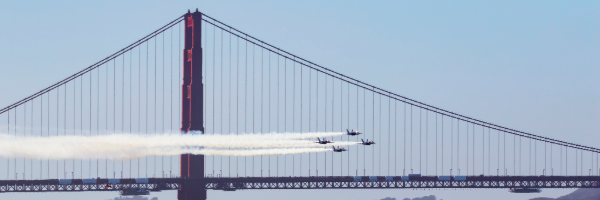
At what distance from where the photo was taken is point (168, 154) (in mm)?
188500

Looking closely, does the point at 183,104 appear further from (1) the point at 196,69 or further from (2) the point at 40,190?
(2) the point at 40,190

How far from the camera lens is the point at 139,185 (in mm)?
199375

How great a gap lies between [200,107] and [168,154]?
30.4ft

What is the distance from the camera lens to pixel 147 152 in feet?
619

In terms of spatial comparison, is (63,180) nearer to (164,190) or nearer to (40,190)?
(40,190)

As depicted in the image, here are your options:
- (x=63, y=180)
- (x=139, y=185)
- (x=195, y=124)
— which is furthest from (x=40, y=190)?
(x=195, y=124)

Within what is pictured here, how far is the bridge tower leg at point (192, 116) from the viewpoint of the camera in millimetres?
190750

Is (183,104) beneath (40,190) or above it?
above

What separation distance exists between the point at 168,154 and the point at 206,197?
1334 cm

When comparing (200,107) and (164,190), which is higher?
(200,107)

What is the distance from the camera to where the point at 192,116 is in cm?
19075

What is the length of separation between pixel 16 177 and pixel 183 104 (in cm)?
3070

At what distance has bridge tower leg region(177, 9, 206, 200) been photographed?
626 ft

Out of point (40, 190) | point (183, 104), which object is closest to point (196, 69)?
point (183, 104)
